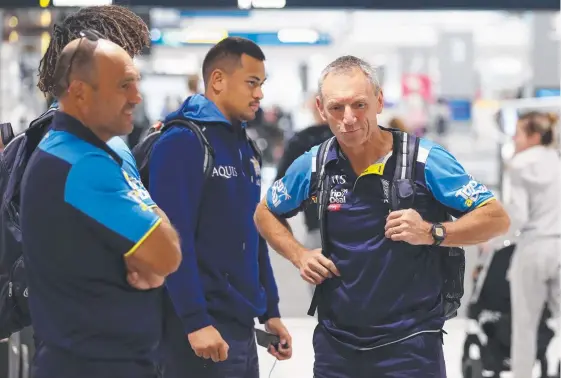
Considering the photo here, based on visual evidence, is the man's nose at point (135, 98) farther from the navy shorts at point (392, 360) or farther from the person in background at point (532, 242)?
the person in background at point (532, 242)

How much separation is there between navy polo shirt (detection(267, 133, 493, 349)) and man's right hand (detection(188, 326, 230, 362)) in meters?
0.36

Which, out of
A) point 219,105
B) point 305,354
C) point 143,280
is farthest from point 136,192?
point 305,354

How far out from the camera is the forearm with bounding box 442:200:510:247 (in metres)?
3.11

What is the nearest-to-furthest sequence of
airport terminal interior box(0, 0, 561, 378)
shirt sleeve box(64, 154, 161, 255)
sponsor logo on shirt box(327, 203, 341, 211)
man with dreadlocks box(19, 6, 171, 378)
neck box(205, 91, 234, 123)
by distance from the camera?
shirt sleeve box(64, 154, 161, 255)
man with dreadlocks box(19, 6, 171, 378)
sponsor logo on shirt box(327, 203, 341, 211)
neck box(205, 91, 234, 123)
airport terminal interior box(0, 0, 561, 378)

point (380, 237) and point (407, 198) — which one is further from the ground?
point (407, 198)

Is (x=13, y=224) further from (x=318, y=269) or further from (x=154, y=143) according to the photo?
(x=318, y=269)

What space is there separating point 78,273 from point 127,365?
26 cm

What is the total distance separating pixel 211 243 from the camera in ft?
11.6

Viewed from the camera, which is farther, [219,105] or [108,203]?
[219,105]

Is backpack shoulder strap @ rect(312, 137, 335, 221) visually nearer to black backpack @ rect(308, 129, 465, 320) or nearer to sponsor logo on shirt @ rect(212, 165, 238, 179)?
black backpack @ rect(308, 129, 465, 320)

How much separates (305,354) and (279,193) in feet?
10.4

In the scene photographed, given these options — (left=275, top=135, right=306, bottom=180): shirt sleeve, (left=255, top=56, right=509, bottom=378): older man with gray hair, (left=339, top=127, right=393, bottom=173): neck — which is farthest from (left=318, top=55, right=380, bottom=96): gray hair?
(left=275, top=135, right=306, bottom=180): shirt sleeve

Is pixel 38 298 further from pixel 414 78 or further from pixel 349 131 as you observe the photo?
pixel 414 78

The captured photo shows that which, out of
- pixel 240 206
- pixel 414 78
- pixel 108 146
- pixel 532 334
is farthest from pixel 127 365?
pixel 414 78
